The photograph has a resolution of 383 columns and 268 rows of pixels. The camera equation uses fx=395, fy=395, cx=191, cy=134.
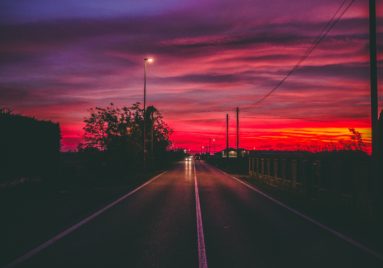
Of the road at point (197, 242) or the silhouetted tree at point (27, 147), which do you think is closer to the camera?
the road at point (197, 242)

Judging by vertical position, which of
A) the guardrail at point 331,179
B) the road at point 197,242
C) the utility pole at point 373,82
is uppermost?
the utility pole at point 373,82

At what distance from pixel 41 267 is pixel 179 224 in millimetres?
5059

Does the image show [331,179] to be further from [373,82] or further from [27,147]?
[27,147]

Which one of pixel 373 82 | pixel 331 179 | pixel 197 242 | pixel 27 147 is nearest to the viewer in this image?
pixel 197 242

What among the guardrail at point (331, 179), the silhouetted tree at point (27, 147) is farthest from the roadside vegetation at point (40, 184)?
the guardrail at point (331, 179)

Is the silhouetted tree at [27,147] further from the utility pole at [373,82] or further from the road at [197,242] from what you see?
the utility pole at [373,82]

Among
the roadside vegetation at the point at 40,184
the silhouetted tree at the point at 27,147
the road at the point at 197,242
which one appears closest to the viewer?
the road at the point at 197,242

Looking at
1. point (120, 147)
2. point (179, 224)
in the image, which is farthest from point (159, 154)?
point (179, 224)

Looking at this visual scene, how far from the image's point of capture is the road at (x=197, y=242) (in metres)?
7.31

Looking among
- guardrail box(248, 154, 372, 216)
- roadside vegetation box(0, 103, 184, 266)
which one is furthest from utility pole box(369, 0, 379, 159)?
roadside vegetation box(0, 103, 184, 266)

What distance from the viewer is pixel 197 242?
354 inches

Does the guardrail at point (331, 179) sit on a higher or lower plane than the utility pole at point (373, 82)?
lower

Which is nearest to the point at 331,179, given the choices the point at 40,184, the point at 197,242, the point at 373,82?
the point at 373,82

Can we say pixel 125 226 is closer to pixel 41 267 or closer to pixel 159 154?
pixel 41 267
